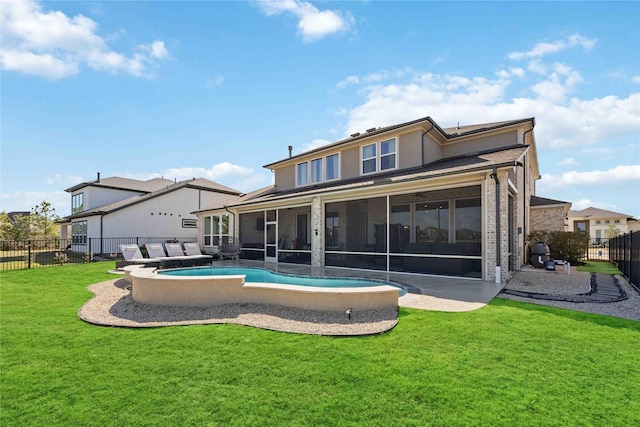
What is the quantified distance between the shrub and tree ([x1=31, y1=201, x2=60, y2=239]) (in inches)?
1775

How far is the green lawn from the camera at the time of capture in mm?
3236

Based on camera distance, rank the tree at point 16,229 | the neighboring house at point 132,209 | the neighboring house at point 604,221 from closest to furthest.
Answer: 1. the neighboring house at point 132,209
2. the tree at point 16,229
3. the neighboring house at point 604,221

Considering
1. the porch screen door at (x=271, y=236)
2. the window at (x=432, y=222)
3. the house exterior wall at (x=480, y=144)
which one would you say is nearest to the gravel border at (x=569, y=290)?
the window at (x=432, y=222)

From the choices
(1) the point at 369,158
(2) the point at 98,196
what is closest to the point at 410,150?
(1) the point at 369,158

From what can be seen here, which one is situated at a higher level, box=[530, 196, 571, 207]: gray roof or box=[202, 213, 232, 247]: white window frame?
box=[530, 196, 571, 207]: gray roof

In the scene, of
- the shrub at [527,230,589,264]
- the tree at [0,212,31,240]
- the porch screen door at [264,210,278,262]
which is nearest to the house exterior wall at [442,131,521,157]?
the shrub at [527,230,589,264]

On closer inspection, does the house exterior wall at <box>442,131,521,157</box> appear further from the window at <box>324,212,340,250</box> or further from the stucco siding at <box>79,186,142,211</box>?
the stucco siding at <box>79,186,142,211</box>

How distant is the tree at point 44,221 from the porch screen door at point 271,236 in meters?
30.8

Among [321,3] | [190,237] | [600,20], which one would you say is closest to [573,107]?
[600,20]

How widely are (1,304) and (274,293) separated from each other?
7.37 metres

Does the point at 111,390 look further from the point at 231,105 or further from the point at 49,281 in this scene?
the point at 231,105

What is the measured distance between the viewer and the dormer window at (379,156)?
49.8ft

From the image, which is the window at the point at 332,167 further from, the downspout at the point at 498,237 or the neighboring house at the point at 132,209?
the neighboring house at the point at 132,209

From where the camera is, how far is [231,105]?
14.6 metres
